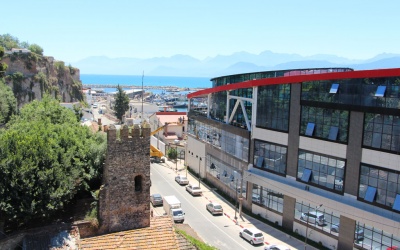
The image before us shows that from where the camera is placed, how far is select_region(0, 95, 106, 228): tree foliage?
21547 millimetres

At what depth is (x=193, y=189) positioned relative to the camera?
4303 centimetres

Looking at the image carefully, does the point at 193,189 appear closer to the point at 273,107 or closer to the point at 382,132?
the point at 273,107

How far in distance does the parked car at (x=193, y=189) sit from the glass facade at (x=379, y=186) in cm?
1963

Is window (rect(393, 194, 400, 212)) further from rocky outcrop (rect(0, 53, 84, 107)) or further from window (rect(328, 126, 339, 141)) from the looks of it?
rocky outcrop (rect(0, 53, 84, 107))

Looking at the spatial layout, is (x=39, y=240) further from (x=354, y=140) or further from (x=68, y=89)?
(x=68, y=89)

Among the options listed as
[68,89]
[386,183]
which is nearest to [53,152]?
[386,183]

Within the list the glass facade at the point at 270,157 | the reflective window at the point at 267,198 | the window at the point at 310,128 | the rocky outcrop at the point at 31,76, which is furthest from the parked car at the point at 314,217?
the rocky outcrop at the point at 31,76

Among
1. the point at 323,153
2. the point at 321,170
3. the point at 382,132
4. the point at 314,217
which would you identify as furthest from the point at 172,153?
the point at 382,132

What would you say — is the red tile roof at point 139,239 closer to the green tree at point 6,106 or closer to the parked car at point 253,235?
the parked car at point 253,235

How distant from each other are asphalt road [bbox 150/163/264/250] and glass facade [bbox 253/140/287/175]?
6231 millimetres

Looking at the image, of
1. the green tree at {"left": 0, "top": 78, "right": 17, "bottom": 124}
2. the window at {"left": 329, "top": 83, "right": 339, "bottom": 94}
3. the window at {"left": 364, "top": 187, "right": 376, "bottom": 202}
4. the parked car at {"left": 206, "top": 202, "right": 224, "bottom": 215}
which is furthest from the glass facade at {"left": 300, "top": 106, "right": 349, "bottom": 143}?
the green tree at {"left": 0, "top": 78, "right": 17, "bottom": 124}

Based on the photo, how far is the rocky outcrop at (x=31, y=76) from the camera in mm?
69625

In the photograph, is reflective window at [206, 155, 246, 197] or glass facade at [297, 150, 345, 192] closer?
glass facade at [297, 150, 345, 192]

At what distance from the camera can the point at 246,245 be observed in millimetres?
30578
